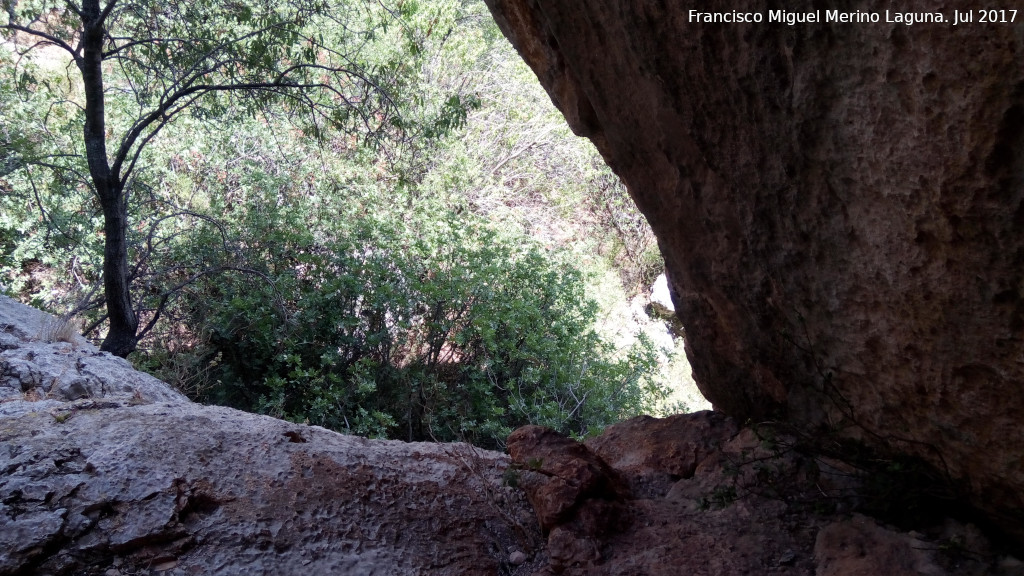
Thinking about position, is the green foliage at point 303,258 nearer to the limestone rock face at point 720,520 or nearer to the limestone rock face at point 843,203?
the limestone rock face at point 720,520

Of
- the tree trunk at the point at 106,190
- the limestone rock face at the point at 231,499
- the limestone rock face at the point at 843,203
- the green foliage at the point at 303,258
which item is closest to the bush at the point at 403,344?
the green foliage at the point at 303,258

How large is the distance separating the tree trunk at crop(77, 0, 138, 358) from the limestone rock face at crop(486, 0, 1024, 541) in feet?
11.9

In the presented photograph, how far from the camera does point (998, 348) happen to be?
175cm

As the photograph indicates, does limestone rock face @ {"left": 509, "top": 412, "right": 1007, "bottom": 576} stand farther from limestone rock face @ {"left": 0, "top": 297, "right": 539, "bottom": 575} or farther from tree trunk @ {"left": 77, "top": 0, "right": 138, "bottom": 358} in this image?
tree trunk @ {"left": 77, "top": 0, "right": 138, "bottom": 358}

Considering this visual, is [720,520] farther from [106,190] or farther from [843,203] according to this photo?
[106,190]

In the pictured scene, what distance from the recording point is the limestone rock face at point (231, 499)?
2.27 meters

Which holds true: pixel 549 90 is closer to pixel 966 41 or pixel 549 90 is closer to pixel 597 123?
pixel 597 123

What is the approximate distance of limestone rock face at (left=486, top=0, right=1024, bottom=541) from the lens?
5.32ft

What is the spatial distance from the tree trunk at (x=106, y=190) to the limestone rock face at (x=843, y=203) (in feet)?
11.9

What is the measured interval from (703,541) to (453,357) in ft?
16.8

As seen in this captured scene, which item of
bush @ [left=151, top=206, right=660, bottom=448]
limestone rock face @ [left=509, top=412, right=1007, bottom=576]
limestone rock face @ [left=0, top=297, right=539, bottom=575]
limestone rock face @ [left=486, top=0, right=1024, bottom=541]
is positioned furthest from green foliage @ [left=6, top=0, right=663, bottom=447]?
limestone rock face @ [left=486, top=0, right=1024, bottom=541]

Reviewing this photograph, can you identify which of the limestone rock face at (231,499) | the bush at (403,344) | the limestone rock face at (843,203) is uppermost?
the bush at (403,344)

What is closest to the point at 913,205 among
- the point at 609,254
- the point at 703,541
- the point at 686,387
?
the point at 703,541

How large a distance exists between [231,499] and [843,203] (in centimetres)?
217
